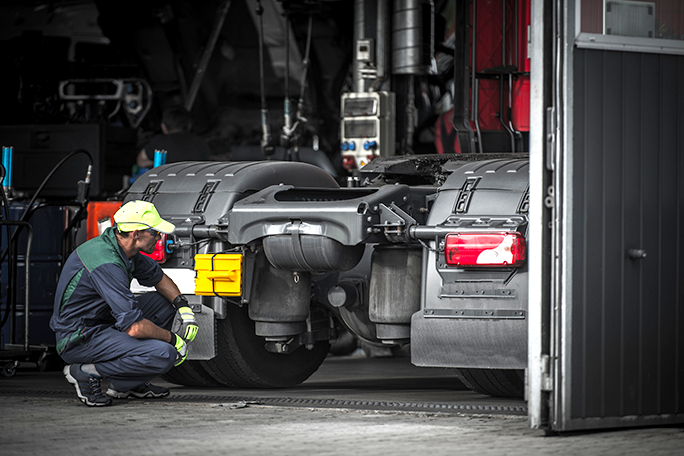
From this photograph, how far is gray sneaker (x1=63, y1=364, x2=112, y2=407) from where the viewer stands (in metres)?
5.81

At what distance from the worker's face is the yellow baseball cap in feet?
0.09

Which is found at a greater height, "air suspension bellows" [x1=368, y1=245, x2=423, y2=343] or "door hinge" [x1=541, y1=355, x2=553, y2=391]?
"air suspension bellows" [x1=368, y1=245, x2=423, y2=343]

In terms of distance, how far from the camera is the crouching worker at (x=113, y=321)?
18.9 ft

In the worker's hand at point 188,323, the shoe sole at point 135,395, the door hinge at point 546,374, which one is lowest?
the shoe sole at point 135,395

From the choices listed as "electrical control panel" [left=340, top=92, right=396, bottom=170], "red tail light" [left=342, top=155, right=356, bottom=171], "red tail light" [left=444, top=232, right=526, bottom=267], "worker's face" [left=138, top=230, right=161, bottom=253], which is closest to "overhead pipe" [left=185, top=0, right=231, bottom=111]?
"electrical control panel" [left=340, top=92, right=396, bottom=170]

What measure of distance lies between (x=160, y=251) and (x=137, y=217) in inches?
14.5

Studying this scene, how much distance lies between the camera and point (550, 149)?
4848 millimetres

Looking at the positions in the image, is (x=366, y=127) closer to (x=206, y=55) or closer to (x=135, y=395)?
(x=206, y=55)

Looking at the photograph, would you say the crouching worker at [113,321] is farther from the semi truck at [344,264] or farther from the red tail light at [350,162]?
the red tail light at [350,162]

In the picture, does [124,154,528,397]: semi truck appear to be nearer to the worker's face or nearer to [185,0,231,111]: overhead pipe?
the worker's face

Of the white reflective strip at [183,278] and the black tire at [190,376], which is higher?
the white reflective strip at [183,278]

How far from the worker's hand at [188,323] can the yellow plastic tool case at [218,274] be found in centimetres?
11

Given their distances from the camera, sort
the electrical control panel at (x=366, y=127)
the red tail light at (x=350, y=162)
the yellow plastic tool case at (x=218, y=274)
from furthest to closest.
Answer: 1. the red tail light at (x=350, y=162)
2. the electrical control panel at (x=366, y=127)
3. the yellow plastic tool case at (x=218, y=274)

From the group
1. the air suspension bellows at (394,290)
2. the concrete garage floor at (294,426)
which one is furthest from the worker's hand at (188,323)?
the air suspension bellows at (394,290)
